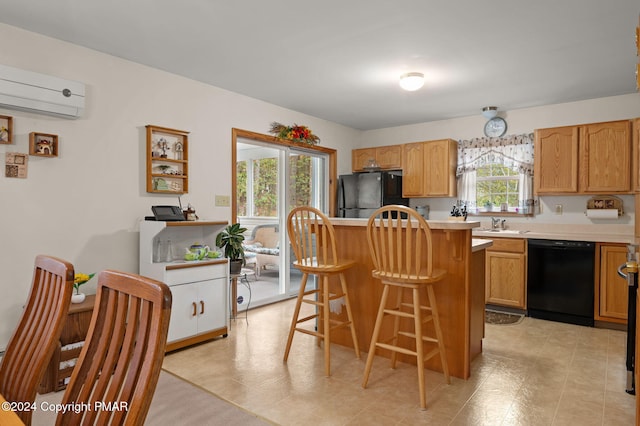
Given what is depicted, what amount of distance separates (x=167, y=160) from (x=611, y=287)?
4.57 m

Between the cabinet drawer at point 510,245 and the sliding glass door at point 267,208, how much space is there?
8.42ft

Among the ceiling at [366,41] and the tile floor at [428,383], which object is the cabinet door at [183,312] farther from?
the ceiling at [366,41]

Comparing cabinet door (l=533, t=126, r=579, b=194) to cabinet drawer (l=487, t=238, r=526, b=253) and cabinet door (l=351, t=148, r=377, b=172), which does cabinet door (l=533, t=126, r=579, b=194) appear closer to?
cabinet drawer (l=487, t=238, r=526, b=253)

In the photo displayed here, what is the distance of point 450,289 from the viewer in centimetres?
277

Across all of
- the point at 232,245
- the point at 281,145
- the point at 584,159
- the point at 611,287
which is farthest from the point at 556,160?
the point at 232,245

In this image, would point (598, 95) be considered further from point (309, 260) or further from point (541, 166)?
point (309, 260)

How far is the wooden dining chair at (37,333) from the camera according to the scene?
124cm

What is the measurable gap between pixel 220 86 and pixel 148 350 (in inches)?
147

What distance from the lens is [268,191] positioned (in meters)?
4.96

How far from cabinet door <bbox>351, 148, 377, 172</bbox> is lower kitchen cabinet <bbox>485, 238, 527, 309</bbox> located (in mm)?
2318

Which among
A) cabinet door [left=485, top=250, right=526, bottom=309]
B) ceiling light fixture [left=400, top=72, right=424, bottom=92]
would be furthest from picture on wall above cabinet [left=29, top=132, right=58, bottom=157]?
cabinet door [left=485, top=250, right=526, bottom=309]

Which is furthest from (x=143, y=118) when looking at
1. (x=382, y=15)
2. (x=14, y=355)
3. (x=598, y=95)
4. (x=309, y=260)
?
(x=598, y=95)

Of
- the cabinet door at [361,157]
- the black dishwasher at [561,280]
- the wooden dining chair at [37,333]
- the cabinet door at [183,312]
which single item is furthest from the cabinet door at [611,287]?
the wooden dining chair at [37,333]

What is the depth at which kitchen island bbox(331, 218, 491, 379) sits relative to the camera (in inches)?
106
